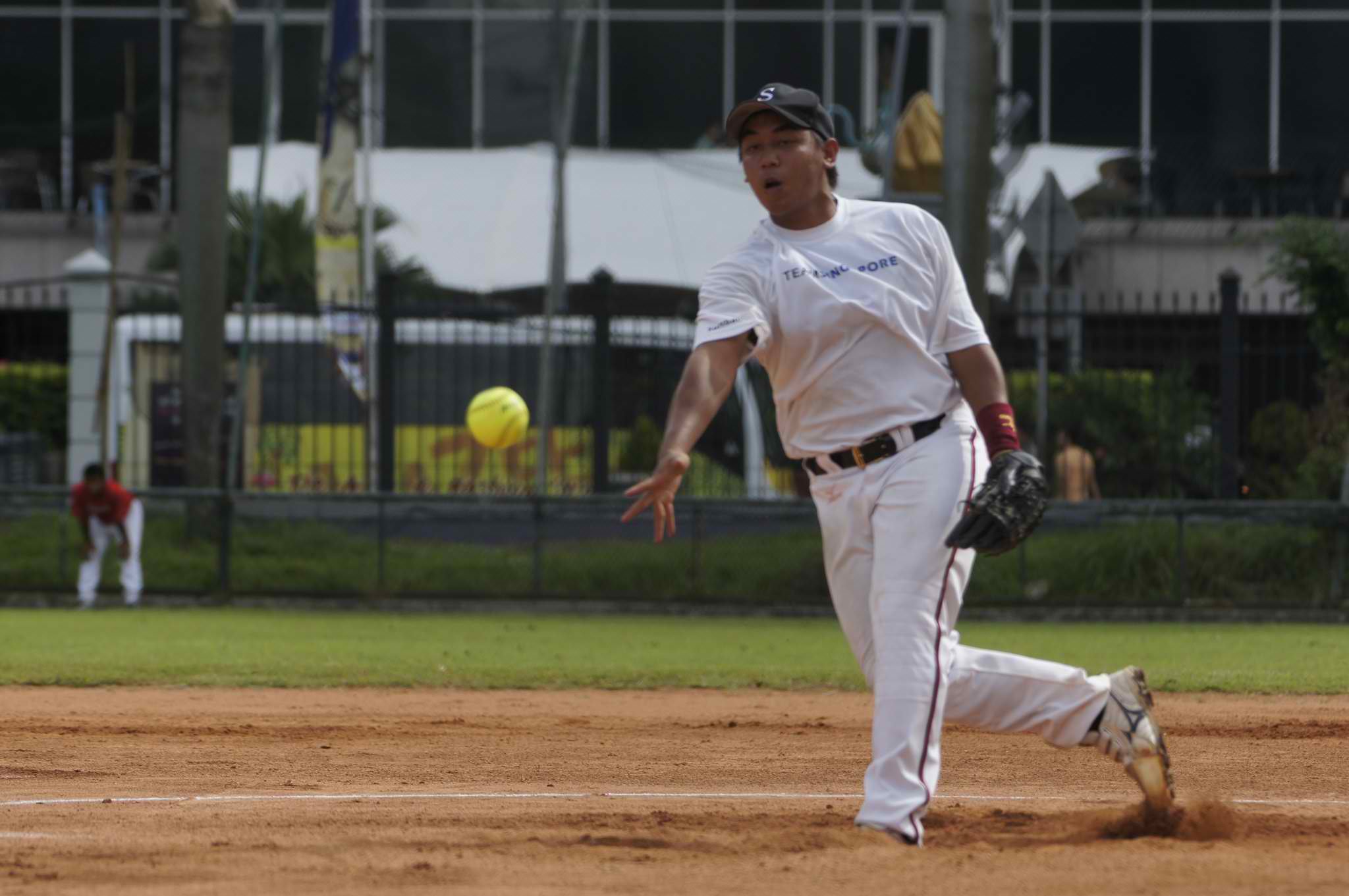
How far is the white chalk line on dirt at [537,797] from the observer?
6418 millimetres

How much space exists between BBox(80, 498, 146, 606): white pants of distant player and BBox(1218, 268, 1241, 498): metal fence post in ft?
32.9

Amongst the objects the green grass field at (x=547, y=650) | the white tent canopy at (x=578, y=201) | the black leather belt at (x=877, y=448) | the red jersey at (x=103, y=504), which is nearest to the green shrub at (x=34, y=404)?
the white tent canopy at (x=578, y=201)

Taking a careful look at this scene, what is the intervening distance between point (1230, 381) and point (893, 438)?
1278 centimetres

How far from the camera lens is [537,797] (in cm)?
658

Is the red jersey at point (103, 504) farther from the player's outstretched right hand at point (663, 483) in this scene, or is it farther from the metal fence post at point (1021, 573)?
the player's outstretched right hand at point (663, 483)

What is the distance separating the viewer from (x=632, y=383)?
1841cm

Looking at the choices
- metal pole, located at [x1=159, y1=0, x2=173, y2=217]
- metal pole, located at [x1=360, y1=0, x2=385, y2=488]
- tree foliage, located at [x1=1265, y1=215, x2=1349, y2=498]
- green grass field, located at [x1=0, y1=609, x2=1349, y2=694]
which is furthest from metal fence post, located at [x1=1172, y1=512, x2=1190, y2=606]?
metal pole, located at [x1=159, y1=0, x2=173, y2=217]

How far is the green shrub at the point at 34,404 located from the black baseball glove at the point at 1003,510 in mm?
22935

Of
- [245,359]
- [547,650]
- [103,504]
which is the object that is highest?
[245,359]

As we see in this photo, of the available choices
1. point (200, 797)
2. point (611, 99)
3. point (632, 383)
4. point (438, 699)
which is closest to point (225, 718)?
point (438, 699)

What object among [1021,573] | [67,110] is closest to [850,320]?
[1021,573]

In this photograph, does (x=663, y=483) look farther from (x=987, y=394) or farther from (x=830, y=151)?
(x=830, y=151)

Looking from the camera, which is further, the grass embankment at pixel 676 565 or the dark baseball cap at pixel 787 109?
the grass embankment at pixel 676 565

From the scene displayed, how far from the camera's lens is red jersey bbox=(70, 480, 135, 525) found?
1677 cm
